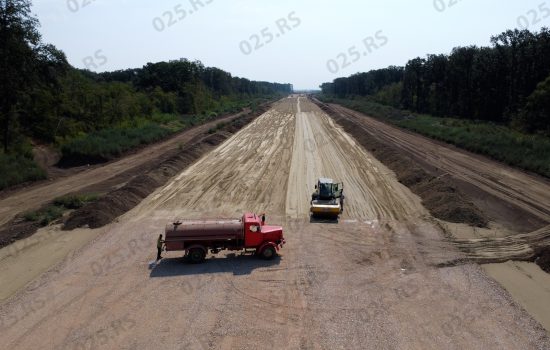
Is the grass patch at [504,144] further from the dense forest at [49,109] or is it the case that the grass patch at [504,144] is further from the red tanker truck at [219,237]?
the dense forest at [49,109]

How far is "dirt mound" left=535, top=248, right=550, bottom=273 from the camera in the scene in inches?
596

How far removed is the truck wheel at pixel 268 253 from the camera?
15891 millimetres

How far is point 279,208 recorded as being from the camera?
2273 centimetres

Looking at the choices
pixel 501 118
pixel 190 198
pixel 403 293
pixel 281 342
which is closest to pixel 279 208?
pixel 190 198

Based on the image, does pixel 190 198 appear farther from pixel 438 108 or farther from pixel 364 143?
pixel 438 108

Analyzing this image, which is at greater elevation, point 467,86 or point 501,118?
point 467,86

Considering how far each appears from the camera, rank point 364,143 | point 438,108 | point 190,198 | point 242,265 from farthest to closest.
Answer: point 438,108 < point 364,143 < point 190,198 < point 242,265

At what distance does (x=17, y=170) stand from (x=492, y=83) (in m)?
66.9

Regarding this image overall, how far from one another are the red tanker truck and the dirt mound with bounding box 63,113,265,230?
20.9ft

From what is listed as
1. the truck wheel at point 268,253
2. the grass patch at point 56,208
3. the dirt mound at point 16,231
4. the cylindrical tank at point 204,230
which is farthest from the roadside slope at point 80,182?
the truck wheel at point 268,253

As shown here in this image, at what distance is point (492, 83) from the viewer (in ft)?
219

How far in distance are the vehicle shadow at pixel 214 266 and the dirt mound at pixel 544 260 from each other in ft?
32.0

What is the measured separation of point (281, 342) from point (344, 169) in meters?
22.3

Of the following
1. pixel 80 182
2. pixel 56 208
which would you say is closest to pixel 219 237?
pixel 56 208
